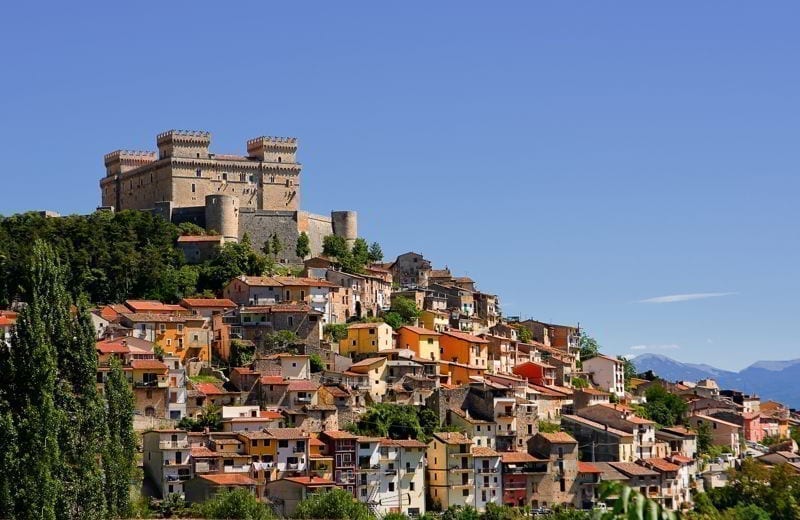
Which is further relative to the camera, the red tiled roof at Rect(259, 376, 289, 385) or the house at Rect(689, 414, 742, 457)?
the house at Rect(689, 414, 742, 457)

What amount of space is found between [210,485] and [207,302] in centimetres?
1609

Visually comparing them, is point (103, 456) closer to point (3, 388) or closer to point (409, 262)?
point (3, 388)

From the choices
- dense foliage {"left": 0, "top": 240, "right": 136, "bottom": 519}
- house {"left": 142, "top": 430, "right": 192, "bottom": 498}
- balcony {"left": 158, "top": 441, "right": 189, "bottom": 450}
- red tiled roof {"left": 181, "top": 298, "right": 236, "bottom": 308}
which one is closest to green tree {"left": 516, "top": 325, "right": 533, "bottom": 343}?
red tiled roof {"left": 181, "top": 298, "right": 236, "bottom": 308}

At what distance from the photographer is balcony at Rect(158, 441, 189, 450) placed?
55094mm

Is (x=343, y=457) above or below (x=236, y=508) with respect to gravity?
above

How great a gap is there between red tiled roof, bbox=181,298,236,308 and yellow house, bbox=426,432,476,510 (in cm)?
1383

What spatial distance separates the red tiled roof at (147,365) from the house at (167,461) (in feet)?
13.5

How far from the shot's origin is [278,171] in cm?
9094

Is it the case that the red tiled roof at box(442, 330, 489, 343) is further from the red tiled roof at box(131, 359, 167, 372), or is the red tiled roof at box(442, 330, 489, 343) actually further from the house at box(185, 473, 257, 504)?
the house at box(185, 473, 257, 504)

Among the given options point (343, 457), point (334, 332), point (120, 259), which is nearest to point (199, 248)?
point (120, 259)

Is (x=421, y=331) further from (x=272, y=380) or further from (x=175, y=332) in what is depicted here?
(x=175, y=332)

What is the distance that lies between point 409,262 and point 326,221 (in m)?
6.54

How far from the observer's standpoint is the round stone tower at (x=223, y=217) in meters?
81.8

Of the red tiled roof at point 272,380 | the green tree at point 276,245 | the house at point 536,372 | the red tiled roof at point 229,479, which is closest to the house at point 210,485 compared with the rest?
the red tiled roof at point 229,479
